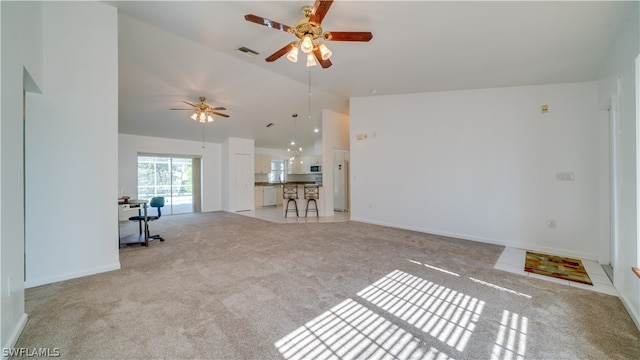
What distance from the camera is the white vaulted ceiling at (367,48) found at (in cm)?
257

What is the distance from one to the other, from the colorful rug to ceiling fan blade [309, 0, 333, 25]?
3.90m

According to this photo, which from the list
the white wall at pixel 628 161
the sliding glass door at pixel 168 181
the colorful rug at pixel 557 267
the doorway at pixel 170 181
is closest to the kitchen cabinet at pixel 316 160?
the doorway at pixel 170 181

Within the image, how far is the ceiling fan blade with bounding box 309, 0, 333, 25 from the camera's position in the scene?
2.10m

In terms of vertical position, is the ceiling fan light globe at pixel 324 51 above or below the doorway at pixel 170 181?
above

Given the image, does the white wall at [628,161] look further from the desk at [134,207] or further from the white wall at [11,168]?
the desk at [134,207]

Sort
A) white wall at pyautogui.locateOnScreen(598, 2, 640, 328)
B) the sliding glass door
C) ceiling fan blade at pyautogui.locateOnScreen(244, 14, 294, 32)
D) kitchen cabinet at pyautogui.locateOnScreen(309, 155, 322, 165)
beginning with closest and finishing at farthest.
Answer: white wall at pyautogui.locateOnScreen(598, 2, 640, 328) < ceiling fan blade at pyautogui.locateOnScreen(244, 14, 294, 32) < the sliding glass door < kitchen cabinet at pyautogui.locateOnScreen(309, 155, 322, 165)

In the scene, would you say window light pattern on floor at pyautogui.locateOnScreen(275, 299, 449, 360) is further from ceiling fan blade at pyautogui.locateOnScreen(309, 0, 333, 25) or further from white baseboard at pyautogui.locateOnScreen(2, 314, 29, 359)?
ceiling fan blade at pyautogui.locateOnScreen(309, 0, 333, 25)

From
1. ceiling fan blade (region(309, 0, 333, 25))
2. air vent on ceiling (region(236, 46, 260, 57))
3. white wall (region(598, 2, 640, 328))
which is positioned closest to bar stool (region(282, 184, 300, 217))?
air vent on ceiling (region(236, 46, 260, 57))

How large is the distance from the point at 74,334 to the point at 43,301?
35.1 inches

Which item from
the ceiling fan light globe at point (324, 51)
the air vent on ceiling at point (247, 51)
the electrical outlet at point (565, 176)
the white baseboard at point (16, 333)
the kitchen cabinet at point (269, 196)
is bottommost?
the white baseboard at point (16, 333)

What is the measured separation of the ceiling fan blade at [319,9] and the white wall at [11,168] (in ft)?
7.27

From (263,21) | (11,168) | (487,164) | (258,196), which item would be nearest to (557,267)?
(487,164)

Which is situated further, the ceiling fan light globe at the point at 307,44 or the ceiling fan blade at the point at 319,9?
the ceiling fan light globe at the point at 307,44

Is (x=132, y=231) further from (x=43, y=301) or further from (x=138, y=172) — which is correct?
(x=43, y=301)
